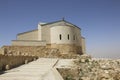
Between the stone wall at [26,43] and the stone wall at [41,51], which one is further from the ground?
the stone wall at [26,43]

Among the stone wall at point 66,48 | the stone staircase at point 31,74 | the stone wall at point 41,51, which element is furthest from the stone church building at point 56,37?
the stone staircase at point 31,74

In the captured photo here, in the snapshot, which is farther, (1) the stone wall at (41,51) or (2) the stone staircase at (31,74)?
(1) the stone wall at (41,51)

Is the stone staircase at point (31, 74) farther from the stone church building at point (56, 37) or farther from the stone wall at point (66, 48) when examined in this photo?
the stone church building at point (56, 37)

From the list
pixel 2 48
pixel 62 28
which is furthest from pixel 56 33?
pixel 2 48

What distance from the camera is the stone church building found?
113 ft

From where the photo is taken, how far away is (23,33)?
124ft

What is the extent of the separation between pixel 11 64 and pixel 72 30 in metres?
20.1

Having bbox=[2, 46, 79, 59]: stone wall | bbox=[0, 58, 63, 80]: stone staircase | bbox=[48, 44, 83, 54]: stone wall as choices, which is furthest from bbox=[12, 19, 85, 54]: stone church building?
bbox=[0, 58, 63, 80]: stone staircase

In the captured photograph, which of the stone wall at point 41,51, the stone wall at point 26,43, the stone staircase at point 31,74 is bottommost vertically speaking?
the stone staircase at point 31,74

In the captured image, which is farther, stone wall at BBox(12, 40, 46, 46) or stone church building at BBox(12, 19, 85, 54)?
stone church building at BBox(12, 19, 85, 54)

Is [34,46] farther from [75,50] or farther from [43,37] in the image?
[75,50]

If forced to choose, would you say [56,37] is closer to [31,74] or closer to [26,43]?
[26,43]

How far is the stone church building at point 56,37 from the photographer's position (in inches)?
1355

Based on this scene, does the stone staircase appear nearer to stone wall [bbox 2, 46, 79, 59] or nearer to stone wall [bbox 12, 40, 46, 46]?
stone wall [bbox 2, 46, 79, 59]
